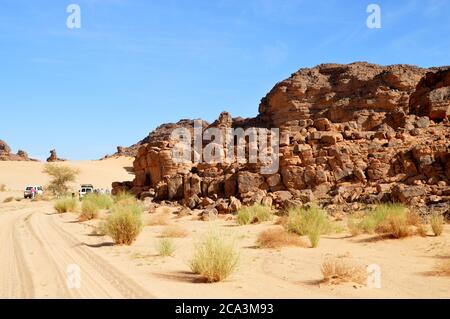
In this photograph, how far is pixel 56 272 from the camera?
739 cm

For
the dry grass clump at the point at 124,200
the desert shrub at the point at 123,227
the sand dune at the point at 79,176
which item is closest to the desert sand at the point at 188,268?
the desert shrub at the point at 123,227

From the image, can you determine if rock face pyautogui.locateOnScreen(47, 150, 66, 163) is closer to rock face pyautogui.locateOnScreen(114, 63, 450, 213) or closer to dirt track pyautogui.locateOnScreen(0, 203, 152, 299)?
rock face pyautogui.locateOnScreen(114, 63, 450, 213)

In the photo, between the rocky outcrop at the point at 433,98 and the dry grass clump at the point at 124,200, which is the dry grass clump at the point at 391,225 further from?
the rocky outcrop at the point at 433,98

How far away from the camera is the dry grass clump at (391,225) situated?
459 inches

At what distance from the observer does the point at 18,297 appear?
577cm

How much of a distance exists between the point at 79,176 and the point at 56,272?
7125cm

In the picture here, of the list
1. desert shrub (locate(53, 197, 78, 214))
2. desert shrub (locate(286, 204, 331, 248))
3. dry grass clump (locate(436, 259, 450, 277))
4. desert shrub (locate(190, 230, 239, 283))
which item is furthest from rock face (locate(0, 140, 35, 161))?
dry grass clump (locate(436, 259, 450, 277))

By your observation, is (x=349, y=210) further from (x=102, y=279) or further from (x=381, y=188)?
(x=102, y=279)

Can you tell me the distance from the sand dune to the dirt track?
190ft

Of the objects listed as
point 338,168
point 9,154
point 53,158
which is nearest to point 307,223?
point 338,168

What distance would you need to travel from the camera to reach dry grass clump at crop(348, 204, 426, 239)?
1165 cm

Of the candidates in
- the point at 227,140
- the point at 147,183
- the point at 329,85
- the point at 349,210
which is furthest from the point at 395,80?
the point at 349,210
